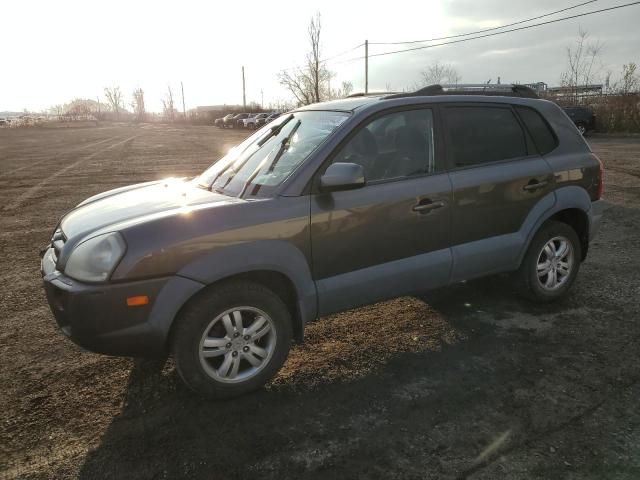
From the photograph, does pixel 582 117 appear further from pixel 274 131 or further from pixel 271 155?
pixel 271 155

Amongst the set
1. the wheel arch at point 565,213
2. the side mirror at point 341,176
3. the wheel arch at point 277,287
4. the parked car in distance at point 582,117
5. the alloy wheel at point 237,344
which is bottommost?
the alloy wheel at point 237,344

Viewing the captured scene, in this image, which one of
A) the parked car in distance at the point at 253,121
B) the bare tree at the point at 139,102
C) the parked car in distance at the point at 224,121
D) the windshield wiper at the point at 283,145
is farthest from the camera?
the bare tree at the point at 139,102

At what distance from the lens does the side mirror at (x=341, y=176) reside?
9.66 feet

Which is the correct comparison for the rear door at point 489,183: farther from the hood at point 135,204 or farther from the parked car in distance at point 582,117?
the parked car in distance at point 582,117

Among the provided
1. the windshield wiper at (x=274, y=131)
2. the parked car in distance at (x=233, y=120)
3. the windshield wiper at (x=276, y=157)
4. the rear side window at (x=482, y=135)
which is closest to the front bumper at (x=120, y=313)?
the windshield wiper at (x=276, y=157)

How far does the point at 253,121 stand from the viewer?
152 ft

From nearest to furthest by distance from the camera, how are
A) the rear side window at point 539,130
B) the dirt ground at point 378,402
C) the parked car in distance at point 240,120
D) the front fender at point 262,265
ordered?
the dirt ground at point 378,402, the front fender at point 262,265, the rear side window at point 539,130, the parked car in distance at point 240,120

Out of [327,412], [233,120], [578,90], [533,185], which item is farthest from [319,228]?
[233,120]

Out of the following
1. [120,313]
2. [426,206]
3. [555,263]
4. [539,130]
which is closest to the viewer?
[120,313]

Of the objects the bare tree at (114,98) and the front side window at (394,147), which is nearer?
the front side window at (394,147)

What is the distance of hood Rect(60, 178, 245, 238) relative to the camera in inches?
119

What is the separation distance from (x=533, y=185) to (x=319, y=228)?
1976 millimetres

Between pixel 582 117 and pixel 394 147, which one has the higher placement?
pixel 582 117

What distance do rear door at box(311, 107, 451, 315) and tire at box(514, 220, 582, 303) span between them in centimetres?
96
